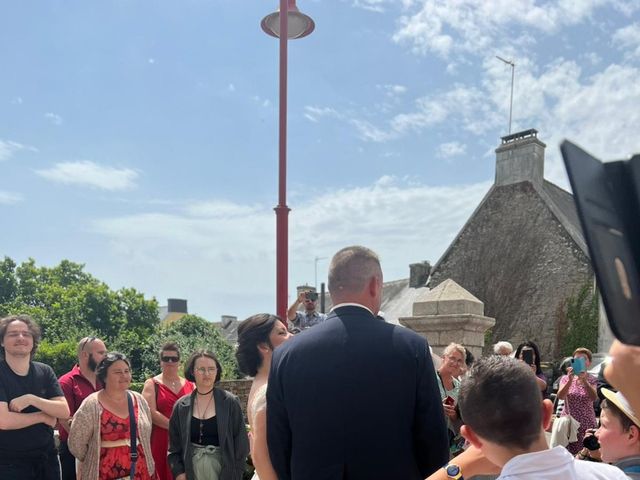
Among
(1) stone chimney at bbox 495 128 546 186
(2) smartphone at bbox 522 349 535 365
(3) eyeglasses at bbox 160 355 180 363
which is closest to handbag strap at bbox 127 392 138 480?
(3) eyeglasses at bbox 160 355 180 363

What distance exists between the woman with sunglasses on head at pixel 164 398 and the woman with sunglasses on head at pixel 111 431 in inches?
21.1

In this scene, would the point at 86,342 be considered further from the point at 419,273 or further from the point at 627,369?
the point at 419,273

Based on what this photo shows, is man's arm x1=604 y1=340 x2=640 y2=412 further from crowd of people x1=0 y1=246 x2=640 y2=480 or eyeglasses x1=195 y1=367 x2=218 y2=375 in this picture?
eyeglasses x1=195 y1=367 x2=218 y2=375

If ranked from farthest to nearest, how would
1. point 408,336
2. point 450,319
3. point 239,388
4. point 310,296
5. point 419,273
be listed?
point 419,273
point 239,388
point 450,319
point 310,296
point 408,336

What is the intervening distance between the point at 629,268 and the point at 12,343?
15.1 ft

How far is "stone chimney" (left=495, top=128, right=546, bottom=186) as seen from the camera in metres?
20.9

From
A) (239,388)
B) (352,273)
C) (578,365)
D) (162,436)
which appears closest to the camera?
(352,273)

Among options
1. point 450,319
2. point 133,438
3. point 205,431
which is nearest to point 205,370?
point 205,431

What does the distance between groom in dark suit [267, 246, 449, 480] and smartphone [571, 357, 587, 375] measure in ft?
14.2

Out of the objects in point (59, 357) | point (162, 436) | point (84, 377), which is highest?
point (84, 377)

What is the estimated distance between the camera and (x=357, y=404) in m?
2.44

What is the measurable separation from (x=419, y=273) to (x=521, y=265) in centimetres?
786

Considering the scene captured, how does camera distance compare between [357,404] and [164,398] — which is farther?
[164,398]

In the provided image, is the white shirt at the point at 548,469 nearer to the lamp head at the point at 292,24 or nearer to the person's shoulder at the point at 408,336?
the person's shoulder at the point at 408,336
